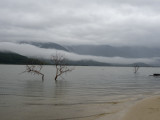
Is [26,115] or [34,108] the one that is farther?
[34,108]

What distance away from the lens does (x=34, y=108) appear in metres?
17.8

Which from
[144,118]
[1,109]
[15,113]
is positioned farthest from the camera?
[1,109]

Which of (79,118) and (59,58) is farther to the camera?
(59,58)

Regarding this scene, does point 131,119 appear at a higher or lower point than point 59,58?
lower

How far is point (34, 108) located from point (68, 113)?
11.2ft

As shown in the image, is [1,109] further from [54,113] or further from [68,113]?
[68,113]

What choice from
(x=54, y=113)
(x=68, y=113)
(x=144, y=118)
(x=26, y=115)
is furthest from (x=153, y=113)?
(x=26, y=115)

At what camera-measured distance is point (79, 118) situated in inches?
587

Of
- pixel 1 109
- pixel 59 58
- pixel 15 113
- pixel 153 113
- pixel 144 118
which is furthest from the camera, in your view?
pixel 59 58

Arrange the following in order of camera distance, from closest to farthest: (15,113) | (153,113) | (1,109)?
(153,113) < (15,113) < (1,109)

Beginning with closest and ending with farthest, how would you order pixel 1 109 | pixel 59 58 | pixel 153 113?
pixel 153 113, pixel 1 109, pixel 59 58

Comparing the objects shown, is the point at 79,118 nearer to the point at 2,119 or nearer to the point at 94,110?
the point at 94,110

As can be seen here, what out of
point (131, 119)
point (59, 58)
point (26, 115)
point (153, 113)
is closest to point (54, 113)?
point (26, 115)

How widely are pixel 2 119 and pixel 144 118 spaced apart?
377 inches
